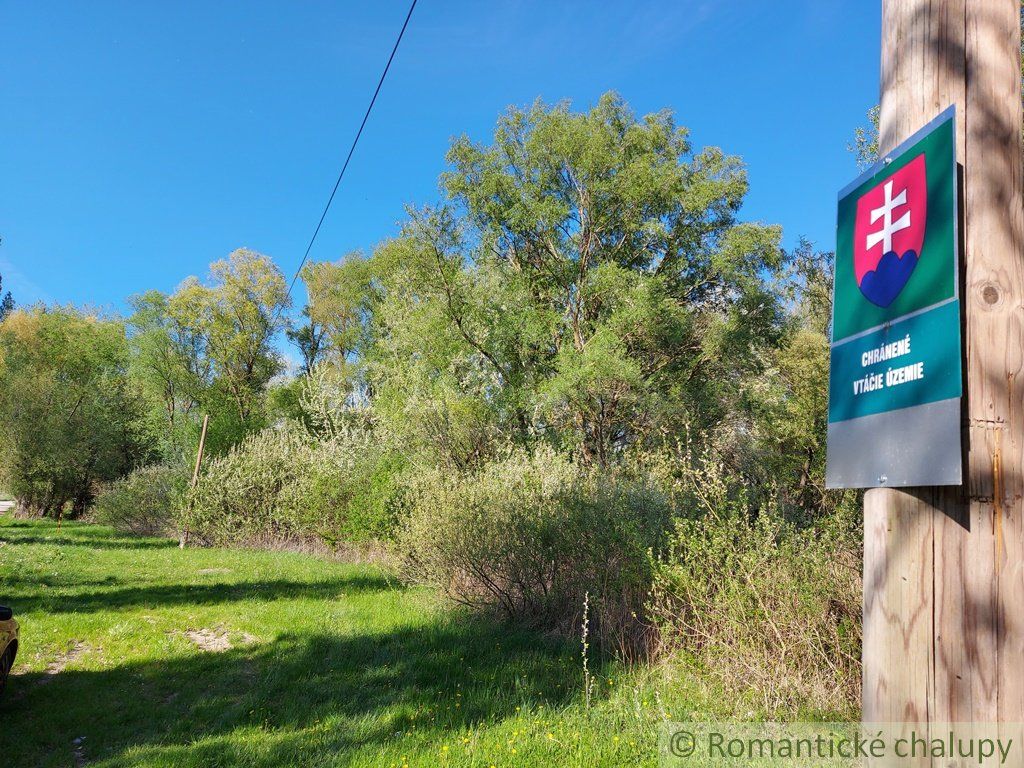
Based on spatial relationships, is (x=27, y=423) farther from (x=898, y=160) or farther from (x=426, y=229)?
(x=898, y=160)

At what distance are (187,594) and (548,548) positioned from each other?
6.62 meters

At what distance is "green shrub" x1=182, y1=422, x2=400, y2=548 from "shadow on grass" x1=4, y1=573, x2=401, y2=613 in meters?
5.22

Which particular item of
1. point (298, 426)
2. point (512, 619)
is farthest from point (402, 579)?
point (298, 426)

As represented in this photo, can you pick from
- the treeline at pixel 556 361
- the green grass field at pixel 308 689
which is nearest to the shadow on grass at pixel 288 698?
the green grass field at pixel 308 689

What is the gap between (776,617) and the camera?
4410 millimetres

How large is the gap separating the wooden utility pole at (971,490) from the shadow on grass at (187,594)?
31.3ft

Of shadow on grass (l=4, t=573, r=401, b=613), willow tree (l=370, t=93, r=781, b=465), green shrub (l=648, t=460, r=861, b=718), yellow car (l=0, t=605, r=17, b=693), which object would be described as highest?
willow tree (l=370, t=93, r=781, b=465)

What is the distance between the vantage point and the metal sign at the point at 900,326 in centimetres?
120

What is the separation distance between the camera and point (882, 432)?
1.33 m

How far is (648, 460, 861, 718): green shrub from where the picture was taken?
4.14 metres

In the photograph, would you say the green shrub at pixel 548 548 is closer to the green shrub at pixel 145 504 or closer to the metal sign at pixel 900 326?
the metal sign at pixel 900 326

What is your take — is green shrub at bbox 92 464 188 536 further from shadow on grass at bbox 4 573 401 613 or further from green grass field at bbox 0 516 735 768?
green grass field at bbox 0 516 735 768

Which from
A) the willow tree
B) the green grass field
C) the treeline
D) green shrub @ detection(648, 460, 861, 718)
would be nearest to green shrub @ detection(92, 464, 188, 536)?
the treeline

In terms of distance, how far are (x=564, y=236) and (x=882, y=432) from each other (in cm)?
2037
